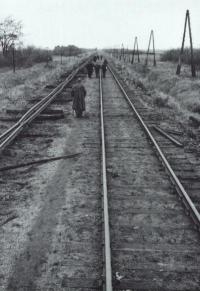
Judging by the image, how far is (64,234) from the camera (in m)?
5.82

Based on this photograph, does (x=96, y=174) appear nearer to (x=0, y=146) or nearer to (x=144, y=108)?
(x=0, y=146)

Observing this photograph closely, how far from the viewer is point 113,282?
4.63 m

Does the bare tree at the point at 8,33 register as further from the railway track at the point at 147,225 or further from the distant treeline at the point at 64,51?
the railway track at the point at 147,225

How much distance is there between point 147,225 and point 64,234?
1332 millimetres

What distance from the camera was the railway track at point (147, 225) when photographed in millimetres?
4809

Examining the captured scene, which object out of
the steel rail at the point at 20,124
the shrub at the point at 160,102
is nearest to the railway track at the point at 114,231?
the steel rail at the point at 20,124

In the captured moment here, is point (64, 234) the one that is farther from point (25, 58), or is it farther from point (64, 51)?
point (64, 51)

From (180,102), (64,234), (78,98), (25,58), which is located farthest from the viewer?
(25,58)

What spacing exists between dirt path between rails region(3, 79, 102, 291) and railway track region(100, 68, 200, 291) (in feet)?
0.88

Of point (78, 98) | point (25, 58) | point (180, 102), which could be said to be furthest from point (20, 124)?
point (25, 58)

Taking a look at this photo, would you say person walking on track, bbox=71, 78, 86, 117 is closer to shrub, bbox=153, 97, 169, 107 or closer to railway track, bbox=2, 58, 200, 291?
railway track, bbox=2, 58, 200, 291

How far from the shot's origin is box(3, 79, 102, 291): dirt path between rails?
15.8 feet

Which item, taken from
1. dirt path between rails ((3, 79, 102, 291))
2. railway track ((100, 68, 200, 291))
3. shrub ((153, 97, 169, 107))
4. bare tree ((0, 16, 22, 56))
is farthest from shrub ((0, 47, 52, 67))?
dirt path between rails ((3, 79, 102, 291))

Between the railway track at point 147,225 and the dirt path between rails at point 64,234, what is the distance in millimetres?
269
